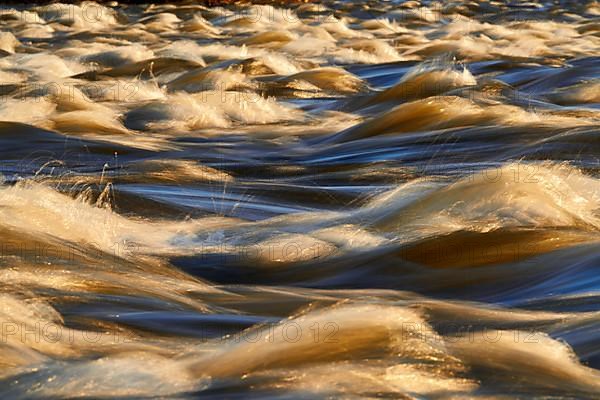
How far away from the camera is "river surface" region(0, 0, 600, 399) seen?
112 inches

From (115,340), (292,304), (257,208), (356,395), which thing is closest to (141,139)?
(257,208)

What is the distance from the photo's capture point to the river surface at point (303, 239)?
112 inches

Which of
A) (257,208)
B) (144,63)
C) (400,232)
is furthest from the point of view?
(144,63)

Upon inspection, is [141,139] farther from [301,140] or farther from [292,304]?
[292,304]

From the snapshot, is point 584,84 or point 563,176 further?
point 584,84

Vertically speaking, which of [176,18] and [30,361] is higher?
[30,361]

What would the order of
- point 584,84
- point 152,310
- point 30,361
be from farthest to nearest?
1. point 584,84
2. point 152,310
3. point 30,361

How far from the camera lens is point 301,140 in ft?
24.1

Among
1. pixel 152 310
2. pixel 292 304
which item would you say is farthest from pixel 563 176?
pixel 152 310

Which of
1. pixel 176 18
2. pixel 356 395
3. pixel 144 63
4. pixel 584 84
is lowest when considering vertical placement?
pixel 176 18

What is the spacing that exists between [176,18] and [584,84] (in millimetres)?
11419

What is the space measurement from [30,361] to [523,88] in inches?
277

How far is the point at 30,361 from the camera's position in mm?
2803

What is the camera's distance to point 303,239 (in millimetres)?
4520
